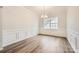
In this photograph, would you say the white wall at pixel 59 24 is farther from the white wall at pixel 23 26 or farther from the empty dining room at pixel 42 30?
the white wall at pixel 23 26

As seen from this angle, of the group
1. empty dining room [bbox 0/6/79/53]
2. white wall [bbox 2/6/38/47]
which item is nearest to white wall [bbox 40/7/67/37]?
empty dining room [bbox 0/6/79/53]

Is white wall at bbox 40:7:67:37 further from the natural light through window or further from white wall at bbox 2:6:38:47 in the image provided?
white wall at bbox 2:6:38:47

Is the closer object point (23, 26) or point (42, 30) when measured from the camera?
point (23, 26)

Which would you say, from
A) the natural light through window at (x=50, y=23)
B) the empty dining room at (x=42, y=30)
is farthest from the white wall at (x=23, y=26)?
the natural light through window at (x=50, y=23)

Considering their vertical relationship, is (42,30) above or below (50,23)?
below

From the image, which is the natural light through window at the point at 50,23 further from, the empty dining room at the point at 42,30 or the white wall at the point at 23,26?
the white wall at the point at 23,26

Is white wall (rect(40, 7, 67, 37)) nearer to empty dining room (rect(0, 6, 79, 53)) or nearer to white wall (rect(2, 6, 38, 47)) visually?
empty dining room (rect(0, 6, 79, 53))

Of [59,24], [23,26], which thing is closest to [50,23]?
[59,24]

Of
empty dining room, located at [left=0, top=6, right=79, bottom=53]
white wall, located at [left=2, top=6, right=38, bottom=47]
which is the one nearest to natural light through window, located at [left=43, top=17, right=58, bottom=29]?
empty dining room, located at [left=0, top=6, right=79, bottom=53]

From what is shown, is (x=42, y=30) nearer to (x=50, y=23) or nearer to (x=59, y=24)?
(x=50, y=23)

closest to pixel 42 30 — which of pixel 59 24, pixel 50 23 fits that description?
pixel 50 23
